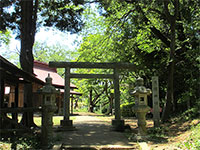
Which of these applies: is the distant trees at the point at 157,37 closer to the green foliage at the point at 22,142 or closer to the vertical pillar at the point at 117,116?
the vertical pillar at the point at 117,116

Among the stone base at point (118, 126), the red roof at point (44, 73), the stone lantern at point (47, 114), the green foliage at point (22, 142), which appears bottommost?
the stone base at point (118, 126)

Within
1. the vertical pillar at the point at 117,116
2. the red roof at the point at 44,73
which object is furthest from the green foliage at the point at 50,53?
the vertical pillar at the point at 117,116

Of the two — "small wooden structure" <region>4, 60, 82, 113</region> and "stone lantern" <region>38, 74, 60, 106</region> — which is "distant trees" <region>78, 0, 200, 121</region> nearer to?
"stone lantern" <region>38, 74, 60, 106</region>

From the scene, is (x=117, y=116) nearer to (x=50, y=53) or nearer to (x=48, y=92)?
(x=48, y=92)

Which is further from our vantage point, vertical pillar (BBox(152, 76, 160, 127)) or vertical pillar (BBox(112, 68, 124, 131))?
vertical pillar (BBox(152, 76, 160, 127))

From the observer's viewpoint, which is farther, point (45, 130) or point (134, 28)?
point (134, 28)

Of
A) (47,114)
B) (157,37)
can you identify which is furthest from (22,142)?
(157,37)

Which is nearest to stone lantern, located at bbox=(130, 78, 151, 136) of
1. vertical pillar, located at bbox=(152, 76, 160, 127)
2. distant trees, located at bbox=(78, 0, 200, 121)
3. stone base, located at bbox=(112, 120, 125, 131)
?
stone base, located at bbox=(112, 120, 125, 131)

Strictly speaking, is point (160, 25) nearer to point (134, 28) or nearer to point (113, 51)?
point (134, 28)

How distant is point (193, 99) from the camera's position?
13.8m

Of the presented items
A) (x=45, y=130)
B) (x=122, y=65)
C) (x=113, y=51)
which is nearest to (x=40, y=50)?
(x=113, y=51)

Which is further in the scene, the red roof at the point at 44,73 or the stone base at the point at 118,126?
the red roof at the point at 44,73

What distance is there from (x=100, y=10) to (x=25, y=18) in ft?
15.2

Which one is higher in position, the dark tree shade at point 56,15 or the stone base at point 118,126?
the dark tree shade at point 56,15
